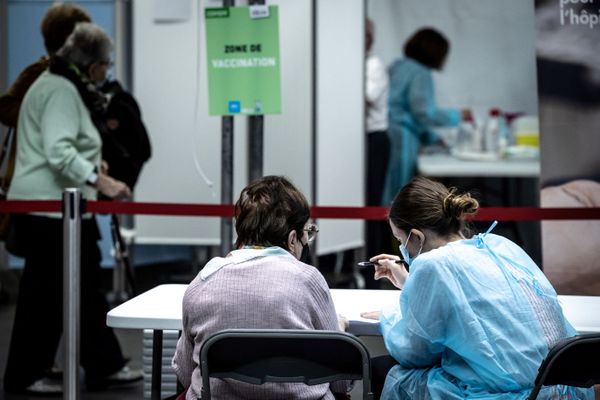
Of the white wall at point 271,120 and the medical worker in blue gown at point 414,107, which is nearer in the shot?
the white wall at point 271,120

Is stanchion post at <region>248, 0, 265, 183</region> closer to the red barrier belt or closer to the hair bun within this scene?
the red barrier belt

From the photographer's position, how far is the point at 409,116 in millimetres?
6766

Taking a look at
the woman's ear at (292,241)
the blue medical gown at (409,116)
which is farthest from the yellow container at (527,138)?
the woman's ear at (292,241)

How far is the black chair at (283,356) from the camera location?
244 cm

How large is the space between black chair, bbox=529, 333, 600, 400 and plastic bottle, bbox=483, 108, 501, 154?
4287 millimetres

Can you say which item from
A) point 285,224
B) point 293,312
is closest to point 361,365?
point 293,312

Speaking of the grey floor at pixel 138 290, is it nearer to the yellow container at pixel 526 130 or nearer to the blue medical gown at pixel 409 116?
the blue medical gown at pixel 409 116

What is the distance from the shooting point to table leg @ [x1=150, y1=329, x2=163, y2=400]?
3.09 metres

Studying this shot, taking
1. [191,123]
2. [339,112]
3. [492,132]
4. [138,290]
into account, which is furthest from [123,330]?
[492,132]

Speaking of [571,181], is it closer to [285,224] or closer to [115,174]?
[115,174]

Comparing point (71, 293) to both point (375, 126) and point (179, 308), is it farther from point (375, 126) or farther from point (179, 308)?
point (375, 126)

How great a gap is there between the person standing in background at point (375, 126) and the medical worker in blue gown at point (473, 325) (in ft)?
12.6

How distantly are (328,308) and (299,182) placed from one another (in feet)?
11.5

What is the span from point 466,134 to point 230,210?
2.76 meters
